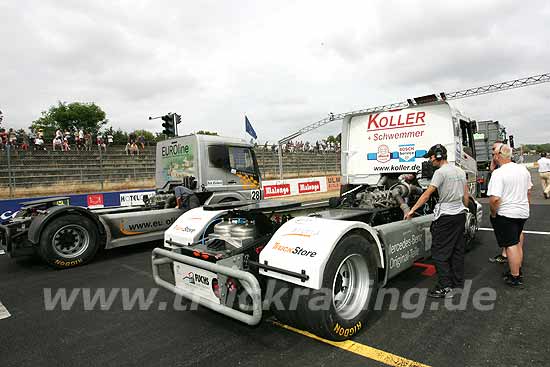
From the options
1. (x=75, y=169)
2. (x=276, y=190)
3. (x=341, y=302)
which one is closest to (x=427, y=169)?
(x=341, y=302)

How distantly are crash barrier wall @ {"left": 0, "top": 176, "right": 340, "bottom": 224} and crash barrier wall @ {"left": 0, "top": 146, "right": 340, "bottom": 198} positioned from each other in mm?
4255

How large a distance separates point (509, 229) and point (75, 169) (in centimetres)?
1814

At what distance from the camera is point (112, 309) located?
148 inches

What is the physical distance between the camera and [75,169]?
16750 millimetres

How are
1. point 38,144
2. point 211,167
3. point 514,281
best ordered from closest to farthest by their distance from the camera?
1. point 514,281
2. point 211,167
3. point 38,144

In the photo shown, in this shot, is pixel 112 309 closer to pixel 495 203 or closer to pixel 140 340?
pixel 140 340

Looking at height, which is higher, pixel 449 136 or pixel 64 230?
pixel 449 136

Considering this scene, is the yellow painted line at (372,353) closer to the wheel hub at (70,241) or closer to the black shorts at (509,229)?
the black shorts at (509,229)

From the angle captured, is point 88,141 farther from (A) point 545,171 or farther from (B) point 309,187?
(A) point 545,171

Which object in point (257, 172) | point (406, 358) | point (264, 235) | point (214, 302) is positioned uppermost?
point (257, 172)

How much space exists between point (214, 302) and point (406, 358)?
1.61m

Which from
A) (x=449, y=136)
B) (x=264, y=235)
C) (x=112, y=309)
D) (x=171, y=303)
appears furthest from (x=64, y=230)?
(x=449, y=136)

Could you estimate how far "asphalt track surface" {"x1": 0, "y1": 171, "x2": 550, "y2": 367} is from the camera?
2.64 m

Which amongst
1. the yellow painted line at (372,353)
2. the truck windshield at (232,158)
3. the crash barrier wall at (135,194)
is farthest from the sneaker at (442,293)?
the crash barrier wall at (135,194)
